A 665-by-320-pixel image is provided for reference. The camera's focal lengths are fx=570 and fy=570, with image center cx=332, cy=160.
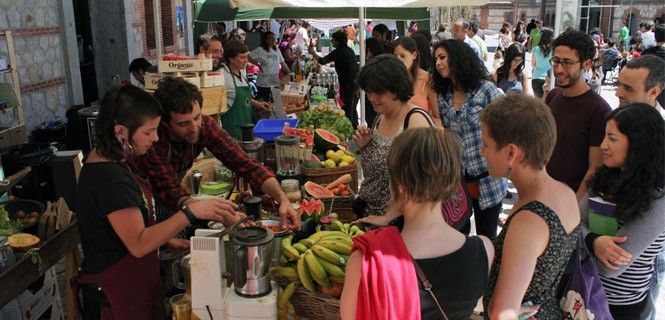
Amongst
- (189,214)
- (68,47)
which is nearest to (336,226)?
(189,214)

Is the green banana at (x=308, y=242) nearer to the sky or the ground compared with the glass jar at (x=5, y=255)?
nearer to the sky

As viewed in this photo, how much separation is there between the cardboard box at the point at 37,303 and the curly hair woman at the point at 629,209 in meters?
3.14

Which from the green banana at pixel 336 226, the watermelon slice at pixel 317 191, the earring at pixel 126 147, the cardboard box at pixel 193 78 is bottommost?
the watermelon slice at pixel 317 191

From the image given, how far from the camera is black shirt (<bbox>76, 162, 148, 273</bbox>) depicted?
7.59 ft

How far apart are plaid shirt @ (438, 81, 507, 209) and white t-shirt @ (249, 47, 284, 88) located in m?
6.06

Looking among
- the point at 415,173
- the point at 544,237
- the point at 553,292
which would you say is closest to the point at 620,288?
the point at 553,292

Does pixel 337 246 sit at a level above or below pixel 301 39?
below

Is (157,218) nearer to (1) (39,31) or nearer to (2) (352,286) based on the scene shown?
(2) (352,286)

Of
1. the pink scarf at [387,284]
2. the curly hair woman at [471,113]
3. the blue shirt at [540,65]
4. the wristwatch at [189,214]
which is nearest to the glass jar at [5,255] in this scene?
the wristwatch at [189,214]

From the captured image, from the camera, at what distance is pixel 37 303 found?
11.8 ft

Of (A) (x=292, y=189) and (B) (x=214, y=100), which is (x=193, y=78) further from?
(A) (x=292, y=189)

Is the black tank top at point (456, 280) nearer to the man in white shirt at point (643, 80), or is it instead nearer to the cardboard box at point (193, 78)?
the man in white shirt at point (643, 80)

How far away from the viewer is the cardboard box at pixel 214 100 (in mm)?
5125

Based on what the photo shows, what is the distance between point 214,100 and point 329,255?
3.26 meters
